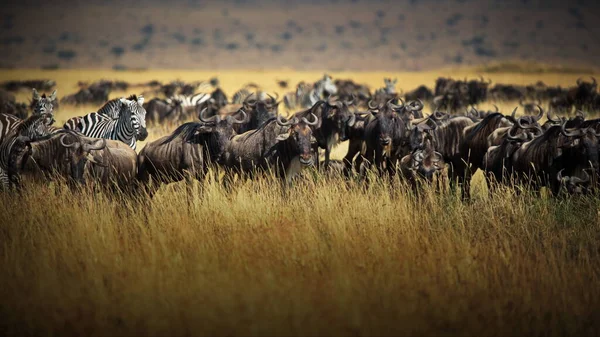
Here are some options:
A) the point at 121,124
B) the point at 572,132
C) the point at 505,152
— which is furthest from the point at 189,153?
the point at 572,132

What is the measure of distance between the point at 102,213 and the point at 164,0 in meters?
167

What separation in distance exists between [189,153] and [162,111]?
1121 centimetres

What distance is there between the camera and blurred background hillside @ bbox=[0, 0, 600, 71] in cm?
11062

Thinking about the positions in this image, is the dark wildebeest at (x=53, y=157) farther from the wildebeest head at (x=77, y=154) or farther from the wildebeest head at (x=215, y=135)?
the wildebeest head at (x=215, y=135)

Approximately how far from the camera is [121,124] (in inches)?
465

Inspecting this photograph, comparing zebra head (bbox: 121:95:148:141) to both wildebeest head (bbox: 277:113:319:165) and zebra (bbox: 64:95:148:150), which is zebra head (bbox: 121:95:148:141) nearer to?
zebra (bbox: 64:95:148:150)

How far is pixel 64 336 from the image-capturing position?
18.3 feet

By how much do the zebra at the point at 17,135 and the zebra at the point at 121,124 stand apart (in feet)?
2.59

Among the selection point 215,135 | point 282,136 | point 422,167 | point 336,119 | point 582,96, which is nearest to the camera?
point 422,167

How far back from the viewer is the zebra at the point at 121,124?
→ 1166 cm

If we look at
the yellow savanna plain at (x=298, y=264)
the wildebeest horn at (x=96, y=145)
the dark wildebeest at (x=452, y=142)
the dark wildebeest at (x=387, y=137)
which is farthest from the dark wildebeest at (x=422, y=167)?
the wildebeest horn at (x=96, y=145)

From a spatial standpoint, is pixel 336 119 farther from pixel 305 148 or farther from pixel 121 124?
pixel 121 124

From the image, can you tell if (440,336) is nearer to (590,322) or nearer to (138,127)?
(590,322)

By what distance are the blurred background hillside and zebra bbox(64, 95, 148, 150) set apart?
3563 inches
